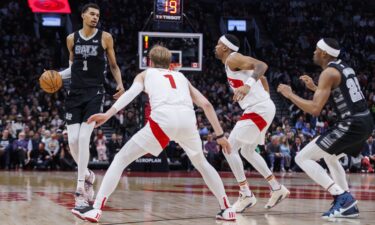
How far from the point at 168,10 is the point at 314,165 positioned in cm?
1027

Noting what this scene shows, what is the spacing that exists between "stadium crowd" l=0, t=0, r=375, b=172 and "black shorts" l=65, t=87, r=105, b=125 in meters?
10.2

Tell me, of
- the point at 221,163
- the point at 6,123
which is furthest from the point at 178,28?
the point at 6,123

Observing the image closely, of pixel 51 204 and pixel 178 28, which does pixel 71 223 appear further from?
pixel 178 28

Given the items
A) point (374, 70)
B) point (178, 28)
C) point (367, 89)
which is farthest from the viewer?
point (374, 70)

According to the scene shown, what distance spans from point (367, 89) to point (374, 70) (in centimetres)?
247

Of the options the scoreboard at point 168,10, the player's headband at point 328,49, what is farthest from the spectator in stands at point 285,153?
the player's headband at point 328,49

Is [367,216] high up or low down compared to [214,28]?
down

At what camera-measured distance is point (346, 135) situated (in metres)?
7.36

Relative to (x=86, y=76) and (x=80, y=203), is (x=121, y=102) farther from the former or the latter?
(x=86, y=76)

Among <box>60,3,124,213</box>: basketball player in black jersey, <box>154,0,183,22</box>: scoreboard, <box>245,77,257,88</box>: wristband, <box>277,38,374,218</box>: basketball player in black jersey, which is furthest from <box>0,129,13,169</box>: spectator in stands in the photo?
<box>277,38,374,218</box>: basketball player in black jersey

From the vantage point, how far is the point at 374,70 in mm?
27703

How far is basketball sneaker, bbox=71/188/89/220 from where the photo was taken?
6575mm

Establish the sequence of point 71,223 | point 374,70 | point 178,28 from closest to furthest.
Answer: point 71,223, point 178,28, point 374,70

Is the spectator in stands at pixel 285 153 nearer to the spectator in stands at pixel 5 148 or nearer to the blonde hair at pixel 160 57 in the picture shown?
the spectator in stands at pixel 5 148
